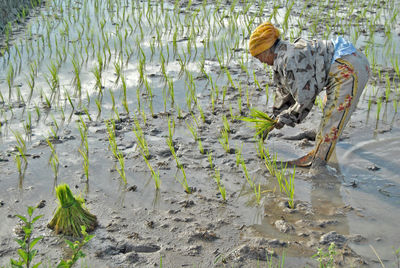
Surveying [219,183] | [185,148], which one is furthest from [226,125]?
[219,183]

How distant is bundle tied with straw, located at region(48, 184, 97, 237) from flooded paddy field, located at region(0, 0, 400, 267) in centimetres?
8

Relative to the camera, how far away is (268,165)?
348cm

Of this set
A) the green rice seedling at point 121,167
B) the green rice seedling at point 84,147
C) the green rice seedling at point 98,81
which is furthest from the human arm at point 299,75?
the green rice seedling at point 98,81

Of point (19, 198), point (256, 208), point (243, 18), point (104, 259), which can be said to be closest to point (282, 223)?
point (256, 208)

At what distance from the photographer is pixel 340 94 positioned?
3.21m

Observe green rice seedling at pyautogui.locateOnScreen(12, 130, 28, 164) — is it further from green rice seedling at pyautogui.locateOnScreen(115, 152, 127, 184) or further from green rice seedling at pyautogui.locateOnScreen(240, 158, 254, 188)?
green rice seedling at pyautogui.locateOnScreen(240, 158, 254, 188)

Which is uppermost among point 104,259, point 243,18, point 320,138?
point 243,18

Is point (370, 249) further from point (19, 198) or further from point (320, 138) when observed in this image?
point (19, 198)

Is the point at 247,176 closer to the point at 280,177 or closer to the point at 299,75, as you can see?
the point at 280,177

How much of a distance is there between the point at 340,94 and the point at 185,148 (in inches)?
47.4

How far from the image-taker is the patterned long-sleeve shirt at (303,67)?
10.1ft

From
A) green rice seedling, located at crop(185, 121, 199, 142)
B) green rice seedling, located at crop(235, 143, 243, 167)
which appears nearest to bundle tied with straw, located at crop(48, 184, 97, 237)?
green rice seedling, located at crop(235, 143, 243, 167)

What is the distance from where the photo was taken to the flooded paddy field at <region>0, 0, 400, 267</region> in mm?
2730

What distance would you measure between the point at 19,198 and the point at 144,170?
2.75 ft
